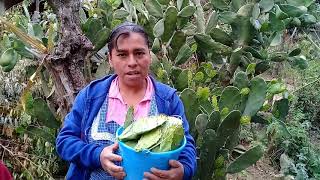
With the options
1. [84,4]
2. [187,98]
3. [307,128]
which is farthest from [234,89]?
[307,128]

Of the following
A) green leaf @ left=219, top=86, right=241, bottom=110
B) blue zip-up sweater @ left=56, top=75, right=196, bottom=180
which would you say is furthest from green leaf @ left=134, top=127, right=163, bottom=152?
green leaf @ left=219, top=86, right=241, bottom=110

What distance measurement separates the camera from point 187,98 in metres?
2.67

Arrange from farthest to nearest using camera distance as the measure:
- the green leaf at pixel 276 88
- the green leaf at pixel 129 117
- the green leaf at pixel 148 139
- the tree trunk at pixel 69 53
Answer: the green leaf at pixel 276 88, the tree trunk at pixel 69 53, the green leaf at pixel 129 117, the green leaf at pixel 148 139

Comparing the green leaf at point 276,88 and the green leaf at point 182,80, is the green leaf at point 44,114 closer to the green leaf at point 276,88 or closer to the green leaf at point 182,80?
the green leaf at point 182,80

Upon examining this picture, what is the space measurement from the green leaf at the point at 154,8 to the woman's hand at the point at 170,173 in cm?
183

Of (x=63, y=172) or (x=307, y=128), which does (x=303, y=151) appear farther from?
(x=63, y=172)

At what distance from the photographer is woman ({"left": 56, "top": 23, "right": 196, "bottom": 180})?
172cm

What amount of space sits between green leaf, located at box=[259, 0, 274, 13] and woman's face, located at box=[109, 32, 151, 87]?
5.89 ft

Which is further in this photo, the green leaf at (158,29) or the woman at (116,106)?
the green leaf at (158,29)

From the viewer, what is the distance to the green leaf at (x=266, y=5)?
331cm

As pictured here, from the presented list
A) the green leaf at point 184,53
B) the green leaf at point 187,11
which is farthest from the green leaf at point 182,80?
the green leaf at point 187,11

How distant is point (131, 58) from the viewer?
1.72 meters

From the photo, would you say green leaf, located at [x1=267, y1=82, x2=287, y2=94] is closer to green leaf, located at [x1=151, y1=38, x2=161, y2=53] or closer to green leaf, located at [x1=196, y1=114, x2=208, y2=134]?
green leaf, located at [x1=196, y1=114, x2=208, y2=134]

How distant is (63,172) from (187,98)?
1.32 meters
